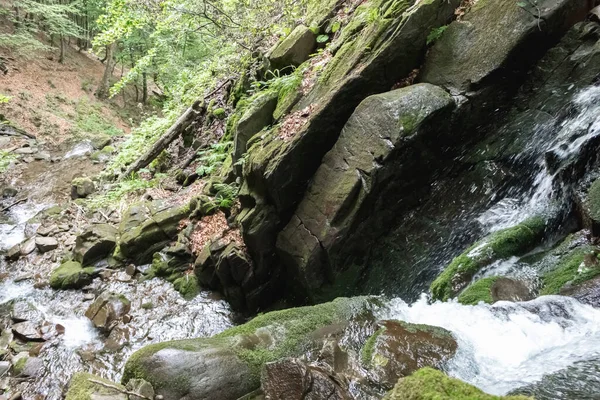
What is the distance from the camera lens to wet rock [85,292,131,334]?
802cm

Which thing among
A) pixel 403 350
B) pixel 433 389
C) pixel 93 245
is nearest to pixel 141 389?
pixel 403 350

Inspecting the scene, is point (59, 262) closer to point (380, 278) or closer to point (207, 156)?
point (207, 156)

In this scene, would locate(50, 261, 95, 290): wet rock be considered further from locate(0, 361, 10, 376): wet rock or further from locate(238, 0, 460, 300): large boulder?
locate(238, 0, 460, 300): large boulder

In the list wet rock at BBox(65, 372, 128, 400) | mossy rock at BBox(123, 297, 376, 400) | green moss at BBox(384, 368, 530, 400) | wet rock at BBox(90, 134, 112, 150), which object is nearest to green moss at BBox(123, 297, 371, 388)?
mossy rock at BBox(123, 297, 376, 400)

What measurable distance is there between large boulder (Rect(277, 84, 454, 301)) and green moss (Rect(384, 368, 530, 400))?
14.7ft

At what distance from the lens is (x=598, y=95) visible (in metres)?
6.56

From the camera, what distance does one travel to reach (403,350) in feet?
13.0

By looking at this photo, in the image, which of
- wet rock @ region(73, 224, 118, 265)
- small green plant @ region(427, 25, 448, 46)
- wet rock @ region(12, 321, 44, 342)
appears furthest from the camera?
wet rock @ region(73, 224, 118, 265)

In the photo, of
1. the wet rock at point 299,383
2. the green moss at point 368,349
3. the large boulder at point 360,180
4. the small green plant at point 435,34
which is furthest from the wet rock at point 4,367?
the small green plant at point 435,34

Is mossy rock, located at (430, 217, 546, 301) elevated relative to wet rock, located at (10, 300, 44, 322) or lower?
elevated

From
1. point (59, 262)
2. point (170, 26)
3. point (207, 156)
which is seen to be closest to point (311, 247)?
point (207, 156)

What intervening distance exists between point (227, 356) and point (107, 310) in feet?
17.3

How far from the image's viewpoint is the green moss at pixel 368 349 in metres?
3.89

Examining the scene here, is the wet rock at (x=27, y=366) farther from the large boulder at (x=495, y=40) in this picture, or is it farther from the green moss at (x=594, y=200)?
the green moss at (x=594, y=200)
